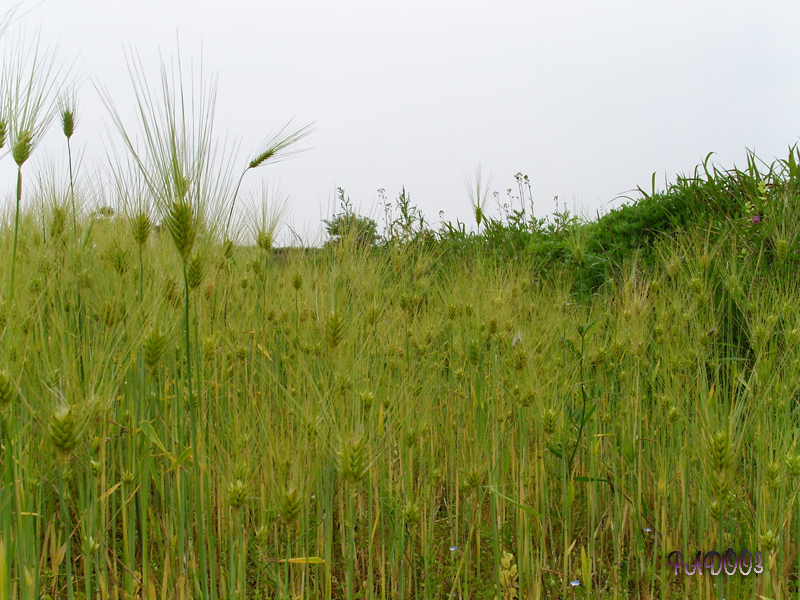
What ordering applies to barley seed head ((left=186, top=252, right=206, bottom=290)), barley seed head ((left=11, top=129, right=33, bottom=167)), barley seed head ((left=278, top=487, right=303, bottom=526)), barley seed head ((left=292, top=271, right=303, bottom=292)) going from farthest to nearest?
barley seed head ((left=292, top=271, right=303, bottom=292)) → barley seed head ((left=11, top=129, right=33, bottom=167)) → barley seed head ((left=186, top=252, right=206, bottom=290)) → barley seed head ((left=278, top=487, right=303, bottom=526))

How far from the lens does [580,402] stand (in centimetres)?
208

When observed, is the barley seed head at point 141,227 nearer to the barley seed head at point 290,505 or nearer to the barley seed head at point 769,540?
the barley seed head at point 290,505

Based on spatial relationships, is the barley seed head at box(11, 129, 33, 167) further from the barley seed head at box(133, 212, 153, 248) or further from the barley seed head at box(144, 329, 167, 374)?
the barley seed head at box(144, 329, 167, 374)

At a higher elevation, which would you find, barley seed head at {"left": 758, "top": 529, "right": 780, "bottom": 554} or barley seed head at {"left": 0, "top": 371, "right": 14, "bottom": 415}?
barley seed head at {"left": 0, "top": 371, "right": 14, "bottom": 415}

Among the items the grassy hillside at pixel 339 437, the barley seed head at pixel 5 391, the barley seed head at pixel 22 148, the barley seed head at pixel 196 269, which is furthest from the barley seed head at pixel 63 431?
the barley seed head at pixel 22 148

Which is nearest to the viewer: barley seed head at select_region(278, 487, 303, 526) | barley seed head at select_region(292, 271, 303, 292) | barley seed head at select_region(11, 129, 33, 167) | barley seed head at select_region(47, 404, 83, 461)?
barley seed head at select_region(47, 404, 83, 461)

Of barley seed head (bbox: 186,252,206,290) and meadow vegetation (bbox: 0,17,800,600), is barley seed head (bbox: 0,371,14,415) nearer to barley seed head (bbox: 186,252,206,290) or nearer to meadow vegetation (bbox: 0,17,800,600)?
meadow vegetation (bbox: 0,17,800,600)

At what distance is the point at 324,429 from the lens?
1.11 meters

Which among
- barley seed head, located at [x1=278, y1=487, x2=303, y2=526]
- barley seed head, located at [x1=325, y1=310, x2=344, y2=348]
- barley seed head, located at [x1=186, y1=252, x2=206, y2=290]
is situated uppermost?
barley seed head, located at [x1=186, y1=252, x2=206, y2=290]

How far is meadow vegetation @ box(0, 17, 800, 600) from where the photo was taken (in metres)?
1.06

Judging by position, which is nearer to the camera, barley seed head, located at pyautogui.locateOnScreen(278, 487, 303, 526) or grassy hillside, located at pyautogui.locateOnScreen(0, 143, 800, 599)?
barley seed head, located at pyautogui.locateOnScreen(278, 487, 303, 526)

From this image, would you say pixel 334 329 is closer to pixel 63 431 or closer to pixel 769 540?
pixel 63 431

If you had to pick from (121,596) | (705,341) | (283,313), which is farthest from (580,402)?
(121,596)

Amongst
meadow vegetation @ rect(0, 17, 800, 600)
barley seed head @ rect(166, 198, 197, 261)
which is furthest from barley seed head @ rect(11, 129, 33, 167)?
barley seed head @ rect(166, 198, 197, 261)
